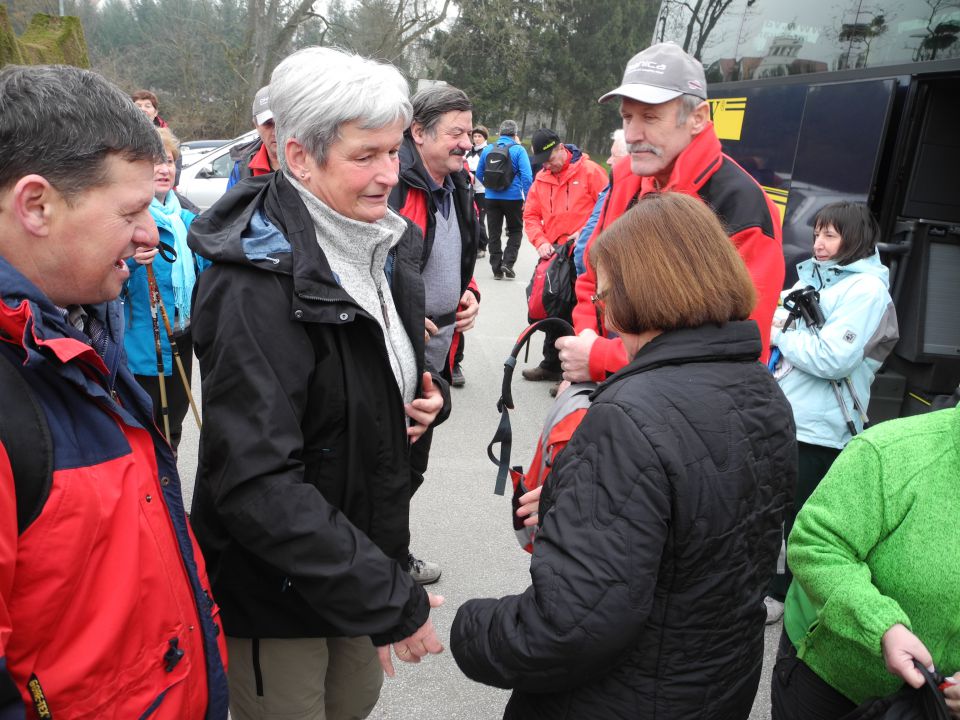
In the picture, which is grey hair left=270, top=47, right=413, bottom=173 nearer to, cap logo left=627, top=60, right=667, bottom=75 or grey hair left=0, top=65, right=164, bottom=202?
grey hair left=0, top=65, right=164, bottom=202

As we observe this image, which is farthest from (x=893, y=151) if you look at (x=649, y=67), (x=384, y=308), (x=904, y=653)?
(x=384, y=308)

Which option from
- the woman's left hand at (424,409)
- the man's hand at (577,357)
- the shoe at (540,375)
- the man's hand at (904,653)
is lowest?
the shoe at (540,375)

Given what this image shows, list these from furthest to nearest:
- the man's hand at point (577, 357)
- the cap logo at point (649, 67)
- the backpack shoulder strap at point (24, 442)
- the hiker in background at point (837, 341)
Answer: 1. the hiker in background at point (837, 341)
2. the cap logo at point (649, 67)
3. the man's hand at point (577, 357)
4. the backpack shoulder strap at point (24, 442)

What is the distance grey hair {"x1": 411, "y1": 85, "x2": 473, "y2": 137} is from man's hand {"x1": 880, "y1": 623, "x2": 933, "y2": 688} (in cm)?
270

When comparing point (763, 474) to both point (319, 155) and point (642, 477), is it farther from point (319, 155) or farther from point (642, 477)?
point (319, 155)

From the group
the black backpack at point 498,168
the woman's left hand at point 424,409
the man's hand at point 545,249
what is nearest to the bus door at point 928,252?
the woman's left hand at point 424,409

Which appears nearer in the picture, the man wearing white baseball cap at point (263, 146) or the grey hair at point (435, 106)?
the grey hair at point (435, 106)

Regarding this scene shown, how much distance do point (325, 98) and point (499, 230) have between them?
32.3ft

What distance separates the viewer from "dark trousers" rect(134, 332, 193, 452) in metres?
3.79

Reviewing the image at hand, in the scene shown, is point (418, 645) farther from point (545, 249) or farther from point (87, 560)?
point (545, 249)

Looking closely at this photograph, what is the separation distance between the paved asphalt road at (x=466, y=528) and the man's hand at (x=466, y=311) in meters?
1.28

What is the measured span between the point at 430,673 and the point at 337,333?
1.96 metres

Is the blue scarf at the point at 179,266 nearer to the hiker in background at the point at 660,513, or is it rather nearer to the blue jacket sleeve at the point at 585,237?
the blue jacket sleeve at the point at 585,237

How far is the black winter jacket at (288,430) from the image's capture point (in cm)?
148
